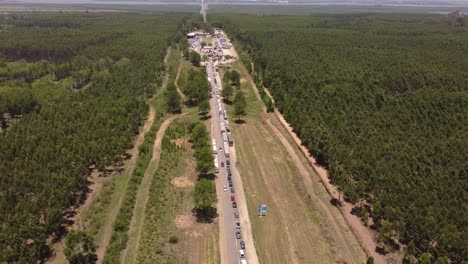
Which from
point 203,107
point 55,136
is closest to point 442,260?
point 203,107

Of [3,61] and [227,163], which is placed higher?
[3,61]

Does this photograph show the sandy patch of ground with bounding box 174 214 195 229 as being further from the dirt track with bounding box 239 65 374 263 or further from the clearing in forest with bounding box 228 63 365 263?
the dirt track with bounding box 239 65 374 263

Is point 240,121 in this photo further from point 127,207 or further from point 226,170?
point 127,207

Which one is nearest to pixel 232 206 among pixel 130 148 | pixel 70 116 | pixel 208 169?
pixel 208 169

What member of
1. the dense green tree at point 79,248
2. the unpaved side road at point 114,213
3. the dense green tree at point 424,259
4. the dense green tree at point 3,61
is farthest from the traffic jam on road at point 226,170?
the dense green tree at point 3,61

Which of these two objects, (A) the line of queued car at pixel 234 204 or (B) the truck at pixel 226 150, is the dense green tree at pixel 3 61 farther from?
(A) the line of queued car at pixel 234 204
